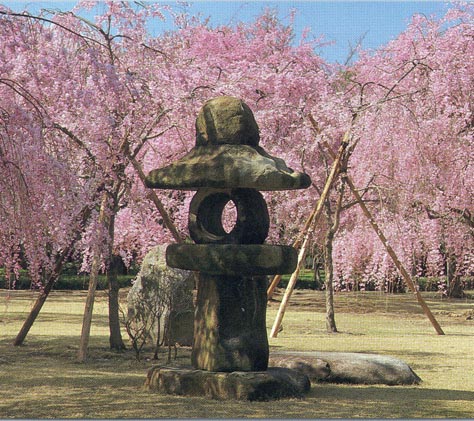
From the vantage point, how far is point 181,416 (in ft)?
29.9

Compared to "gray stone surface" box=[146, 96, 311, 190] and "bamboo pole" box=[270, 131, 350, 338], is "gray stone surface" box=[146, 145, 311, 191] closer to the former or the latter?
"gray stone surface" box=[146, 96, 311, 190]

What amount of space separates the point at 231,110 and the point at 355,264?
1312 cm

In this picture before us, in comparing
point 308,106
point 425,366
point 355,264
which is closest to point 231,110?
point 425,366

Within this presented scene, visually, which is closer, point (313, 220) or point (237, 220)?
point (237, 220)

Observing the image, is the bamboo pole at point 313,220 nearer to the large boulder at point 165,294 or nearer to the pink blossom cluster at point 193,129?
the pink blossom cluster at point 193,129

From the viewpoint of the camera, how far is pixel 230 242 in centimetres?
1070

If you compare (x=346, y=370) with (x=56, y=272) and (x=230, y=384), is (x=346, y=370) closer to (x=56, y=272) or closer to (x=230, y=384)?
(x=230, y=384)

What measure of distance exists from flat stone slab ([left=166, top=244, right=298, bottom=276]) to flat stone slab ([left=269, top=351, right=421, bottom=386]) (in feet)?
6.46

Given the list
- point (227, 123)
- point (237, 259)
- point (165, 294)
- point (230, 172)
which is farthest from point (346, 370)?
point (165, 294)

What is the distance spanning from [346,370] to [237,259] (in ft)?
8.73

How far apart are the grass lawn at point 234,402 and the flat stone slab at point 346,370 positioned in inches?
9.2

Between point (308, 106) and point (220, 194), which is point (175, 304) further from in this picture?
point (308, 106)

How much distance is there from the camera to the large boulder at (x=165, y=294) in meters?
16.0

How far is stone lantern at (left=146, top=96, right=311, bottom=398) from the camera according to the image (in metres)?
10.4
